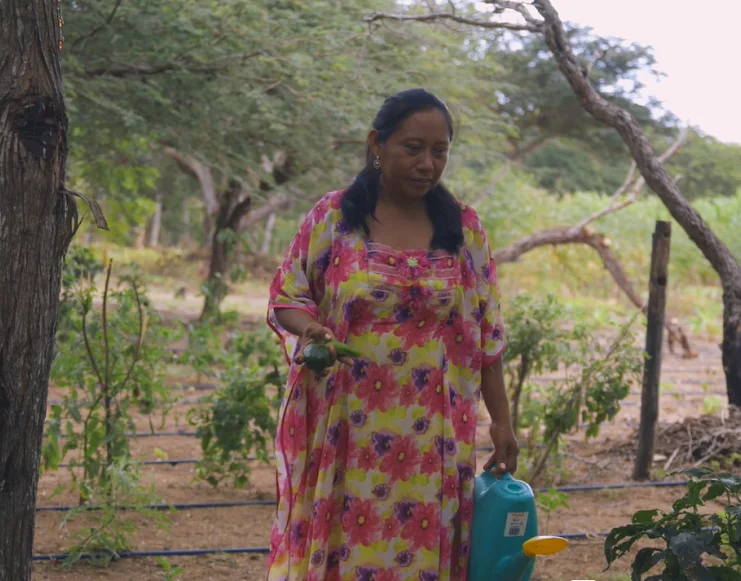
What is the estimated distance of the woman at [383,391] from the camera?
2520 millimetres

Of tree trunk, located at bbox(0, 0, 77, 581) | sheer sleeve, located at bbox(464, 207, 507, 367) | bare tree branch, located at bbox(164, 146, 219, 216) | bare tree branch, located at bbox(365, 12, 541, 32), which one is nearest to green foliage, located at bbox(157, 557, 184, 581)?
tree trunk, located at bbox(0, 0, 77, 581)

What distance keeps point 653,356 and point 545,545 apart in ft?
10.7

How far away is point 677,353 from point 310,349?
36.0ft

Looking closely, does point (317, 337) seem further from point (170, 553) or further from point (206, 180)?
point (206, 180)

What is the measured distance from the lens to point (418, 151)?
2.53m

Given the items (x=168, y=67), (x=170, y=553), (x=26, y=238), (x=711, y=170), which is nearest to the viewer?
(x=26, y=238)

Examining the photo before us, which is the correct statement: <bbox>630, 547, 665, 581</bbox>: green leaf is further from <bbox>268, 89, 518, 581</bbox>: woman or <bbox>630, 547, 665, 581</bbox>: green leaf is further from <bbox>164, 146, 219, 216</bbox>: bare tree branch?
<bbox>164, 146, 219, 216</bbox>: bare tree branch

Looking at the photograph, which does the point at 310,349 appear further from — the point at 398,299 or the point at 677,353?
the point at 677,353

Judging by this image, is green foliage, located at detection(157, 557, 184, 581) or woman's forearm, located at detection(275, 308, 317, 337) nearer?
woman's forearm, located at detection(275, 308, 317, 337)

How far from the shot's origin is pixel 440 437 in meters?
2.56

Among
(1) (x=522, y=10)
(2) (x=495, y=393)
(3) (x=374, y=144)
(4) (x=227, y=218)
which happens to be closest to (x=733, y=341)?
(1) (x=522, y=10)

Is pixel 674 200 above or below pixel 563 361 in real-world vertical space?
above

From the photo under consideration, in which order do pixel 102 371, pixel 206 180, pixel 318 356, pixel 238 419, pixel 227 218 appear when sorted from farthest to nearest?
1. pixel 206 180
2. pixel 227 218
3. pixel 238 419
4. pixel 102 371
5. pixel 318 356

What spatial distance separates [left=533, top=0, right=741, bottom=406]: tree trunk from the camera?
5.68 meters
